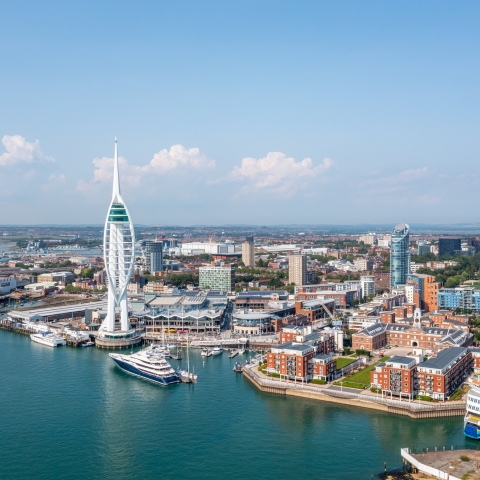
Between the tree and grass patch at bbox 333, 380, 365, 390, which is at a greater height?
the tree

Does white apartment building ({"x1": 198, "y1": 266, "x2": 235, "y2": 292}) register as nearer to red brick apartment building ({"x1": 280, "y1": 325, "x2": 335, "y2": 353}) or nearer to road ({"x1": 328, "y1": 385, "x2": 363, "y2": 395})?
red brick apartment building ({"x1": 280, "y1": 325, "x2": 335, "y2": 353})

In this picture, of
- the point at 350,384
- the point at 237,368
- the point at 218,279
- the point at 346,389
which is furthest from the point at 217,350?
the point at 218,279

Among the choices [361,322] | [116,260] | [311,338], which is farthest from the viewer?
[361,322]

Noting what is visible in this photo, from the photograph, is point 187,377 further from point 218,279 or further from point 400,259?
point 218,279

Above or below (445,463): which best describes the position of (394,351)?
above

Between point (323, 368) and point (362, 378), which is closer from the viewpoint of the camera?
point (323, 368)

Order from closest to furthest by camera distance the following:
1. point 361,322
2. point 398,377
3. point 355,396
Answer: point 398,377, point 355,396, point 361,322

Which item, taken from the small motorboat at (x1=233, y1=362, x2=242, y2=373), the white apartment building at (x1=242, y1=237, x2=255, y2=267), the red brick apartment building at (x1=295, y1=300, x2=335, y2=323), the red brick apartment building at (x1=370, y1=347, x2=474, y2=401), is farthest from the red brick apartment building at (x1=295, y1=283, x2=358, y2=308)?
the white apartment building at (x1=242, y1=237, x2=255, y2=267)
